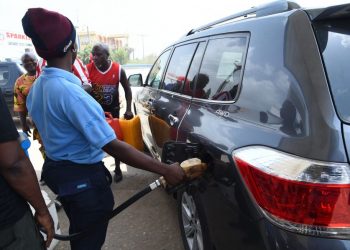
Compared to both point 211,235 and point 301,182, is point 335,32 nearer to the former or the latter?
point 301,182

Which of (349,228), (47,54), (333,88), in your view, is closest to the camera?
(349,228)

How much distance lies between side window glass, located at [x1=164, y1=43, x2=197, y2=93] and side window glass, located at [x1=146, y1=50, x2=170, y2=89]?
38cm

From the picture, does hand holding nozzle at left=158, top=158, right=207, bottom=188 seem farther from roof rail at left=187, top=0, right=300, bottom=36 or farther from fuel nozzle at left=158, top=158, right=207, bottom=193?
roof rail at left=187, top=0, right=300, bottom=36

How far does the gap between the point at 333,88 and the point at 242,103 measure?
1.66 ft

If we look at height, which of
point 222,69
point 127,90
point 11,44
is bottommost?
point 11,44

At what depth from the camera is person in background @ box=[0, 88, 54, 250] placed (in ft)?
4.49

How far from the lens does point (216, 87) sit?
2275 mm

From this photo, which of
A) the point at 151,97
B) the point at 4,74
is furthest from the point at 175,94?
the point at 4,74

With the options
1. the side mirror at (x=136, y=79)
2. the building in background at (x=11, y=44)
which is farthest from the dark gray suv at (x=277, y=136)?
the building in background at (x=11, y=44)

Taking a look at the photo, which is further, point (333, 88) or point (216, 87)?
point (216, 87)

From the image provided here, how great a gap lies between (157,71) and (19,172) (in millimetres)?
3257

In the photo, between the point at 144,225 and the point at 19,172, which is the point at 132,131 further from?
the point at 19,172

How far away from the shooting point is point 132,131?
462 centimetres

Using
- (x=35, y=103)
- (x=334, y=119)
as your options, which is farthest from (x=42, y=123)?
(x=334, y=119)
